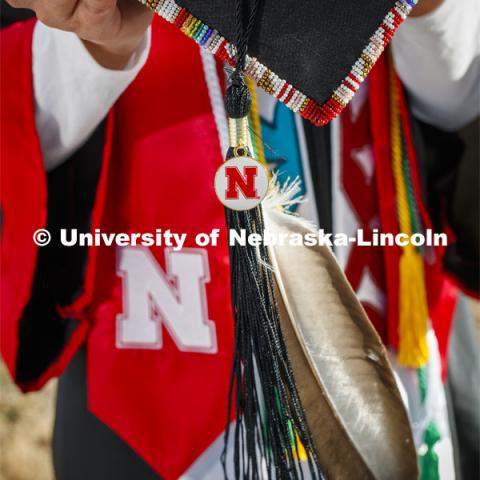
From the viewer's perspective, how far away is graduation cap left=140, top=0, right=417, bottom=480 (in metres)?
0.51

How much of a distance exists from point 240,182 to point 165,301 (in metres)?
0.29

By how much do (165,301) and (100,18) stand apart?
0.32m

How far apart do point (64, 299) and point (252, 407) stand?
0.36m

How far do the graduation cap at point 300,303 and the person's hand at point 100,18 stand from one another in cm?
5

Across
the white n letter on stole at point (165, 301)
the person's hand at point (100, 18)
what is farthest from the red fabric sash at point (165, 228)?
the person's hand at point (100, 18)

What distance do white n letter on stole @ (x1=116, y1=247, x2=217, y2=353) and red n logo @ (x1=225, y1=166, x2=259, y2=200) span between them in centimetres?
24

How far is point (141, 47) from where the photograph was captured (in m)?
0.67

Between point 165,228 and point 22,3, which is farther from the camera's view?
point 165,228

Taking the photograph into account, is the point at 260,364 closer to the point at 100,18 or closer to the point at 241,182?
the point at 241,182

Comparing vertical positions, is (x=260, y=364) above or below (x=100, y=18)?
below

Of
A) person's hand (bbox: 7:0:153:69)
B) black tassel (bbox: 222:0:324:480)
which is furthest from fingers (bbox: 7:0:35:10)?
black tassel (bbox: 222:0:324:480)

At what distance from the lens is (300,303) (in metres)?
0.61

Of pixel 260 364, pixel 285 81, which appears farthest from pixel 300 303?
pixel 285 81

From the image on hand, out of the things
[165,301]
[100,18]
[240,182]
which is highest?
[100,18]
